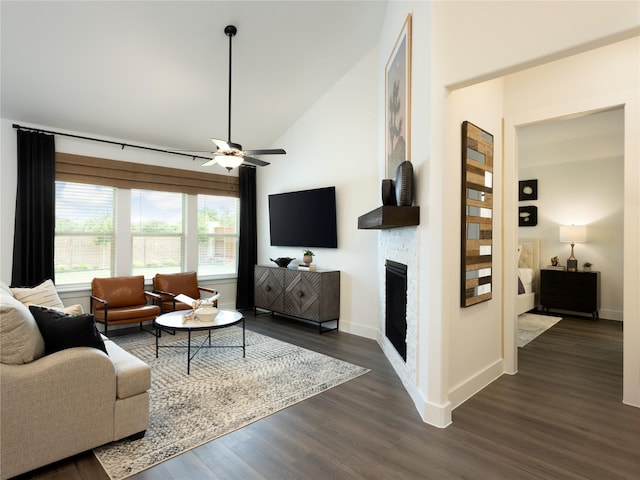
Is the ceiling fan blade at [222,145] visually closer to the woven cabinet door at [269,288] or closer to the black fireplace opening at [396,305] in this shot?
the black fireplace opening at [396,305]

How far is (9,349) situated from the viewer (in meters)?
1.93

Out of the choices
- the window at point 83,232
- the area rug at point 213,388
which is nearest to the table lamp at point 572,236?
the area rug at point 213,388

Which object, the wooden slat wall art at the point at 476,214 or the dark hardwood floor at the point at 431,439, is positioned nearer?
the dark hardwood floor at the point at 431,439

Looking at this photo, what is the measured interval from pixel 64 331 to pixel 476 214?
304 centimetres

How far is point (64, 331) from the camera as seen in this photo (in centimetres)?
216

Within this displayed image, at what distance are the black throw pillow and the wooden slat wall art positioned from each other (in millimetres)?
2605

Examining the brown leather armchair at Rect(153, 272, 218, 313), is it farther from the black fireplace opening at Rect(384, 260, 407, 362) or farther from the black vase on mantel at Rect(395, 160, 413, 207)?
the black vase on mantel at Rect(395, 160, 413, 207)

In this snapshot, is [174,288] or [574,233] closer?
[174,288]

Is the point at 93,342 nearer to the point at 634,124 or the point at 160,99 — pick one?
the point at 160,99

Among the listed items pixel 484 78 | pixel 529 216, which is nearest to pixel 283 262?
pixel 484 78

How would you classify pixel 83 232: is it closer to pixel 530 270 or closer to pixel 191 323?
pixel 191 323

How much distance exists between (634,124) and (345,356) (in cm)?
327

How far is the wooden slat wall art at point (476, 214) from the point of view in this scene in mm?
2840

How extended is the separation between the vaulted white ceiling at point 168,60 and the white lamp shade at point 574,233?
4.32 m
